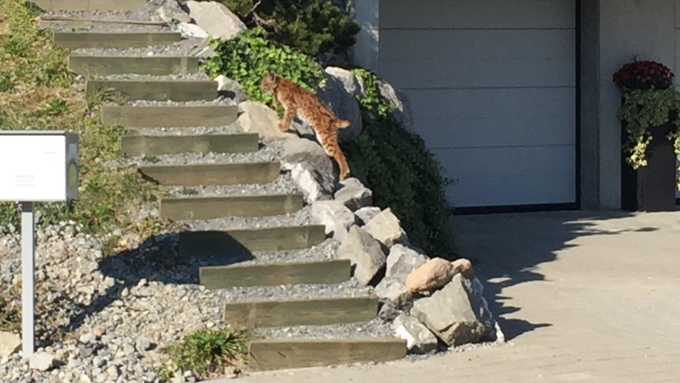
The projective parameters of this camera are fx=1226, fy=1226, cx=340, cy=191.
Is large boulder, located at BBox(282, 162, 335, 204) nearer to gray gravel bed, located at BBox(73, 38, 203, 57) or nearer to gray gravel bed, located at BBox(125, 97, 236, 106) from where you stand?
gray gravel bed, located at BBox(125, 97, 236, 106)

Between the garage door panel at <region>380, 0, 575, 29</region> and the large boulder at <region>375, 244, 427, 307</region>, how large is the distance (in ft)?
24.5

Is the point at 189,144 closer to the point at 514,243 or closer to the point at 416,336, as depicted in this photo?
the point at 416,336

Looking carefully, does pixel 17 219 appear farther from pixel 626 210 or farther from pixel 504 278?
pixel 626 210

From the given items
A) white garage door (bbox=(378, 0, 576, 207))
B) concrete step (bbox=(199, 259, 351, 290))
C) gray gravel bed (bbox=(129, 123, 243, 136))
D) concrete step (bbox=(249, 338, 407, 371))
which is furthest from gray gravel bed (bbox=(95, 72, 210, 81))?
white garage door (bbox=(378, 0, 576, 207))

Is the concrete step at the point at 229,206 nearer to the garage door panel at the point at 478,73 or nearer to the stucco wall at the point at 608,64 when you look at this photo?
the garage door panel at the point at 478,73

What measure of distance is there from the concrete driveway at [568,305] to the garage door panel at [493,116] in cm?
127

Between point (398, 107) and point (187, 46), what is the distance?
7.56ft

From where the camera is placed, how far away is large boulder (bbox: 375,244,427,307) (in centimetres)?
832

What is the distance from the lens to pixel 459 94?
16141mm

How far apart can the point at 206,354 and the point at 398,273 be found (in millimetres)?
1681

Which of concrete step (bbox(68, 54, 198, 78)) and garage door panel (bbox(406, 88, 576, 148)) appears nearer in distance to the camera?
concrete step (bbox(68, 54, 198, 78))

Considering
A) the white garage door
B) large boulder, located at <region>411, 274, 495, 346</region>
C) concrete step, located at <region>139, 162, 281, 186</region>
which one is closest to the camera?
large boulder, located at <region>411, 274, 495, 346</region>

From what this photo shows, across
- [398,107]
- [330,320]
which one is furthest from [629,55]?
[330,320]

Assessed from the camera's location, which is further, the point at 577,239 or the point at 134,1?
the point at 577,239
